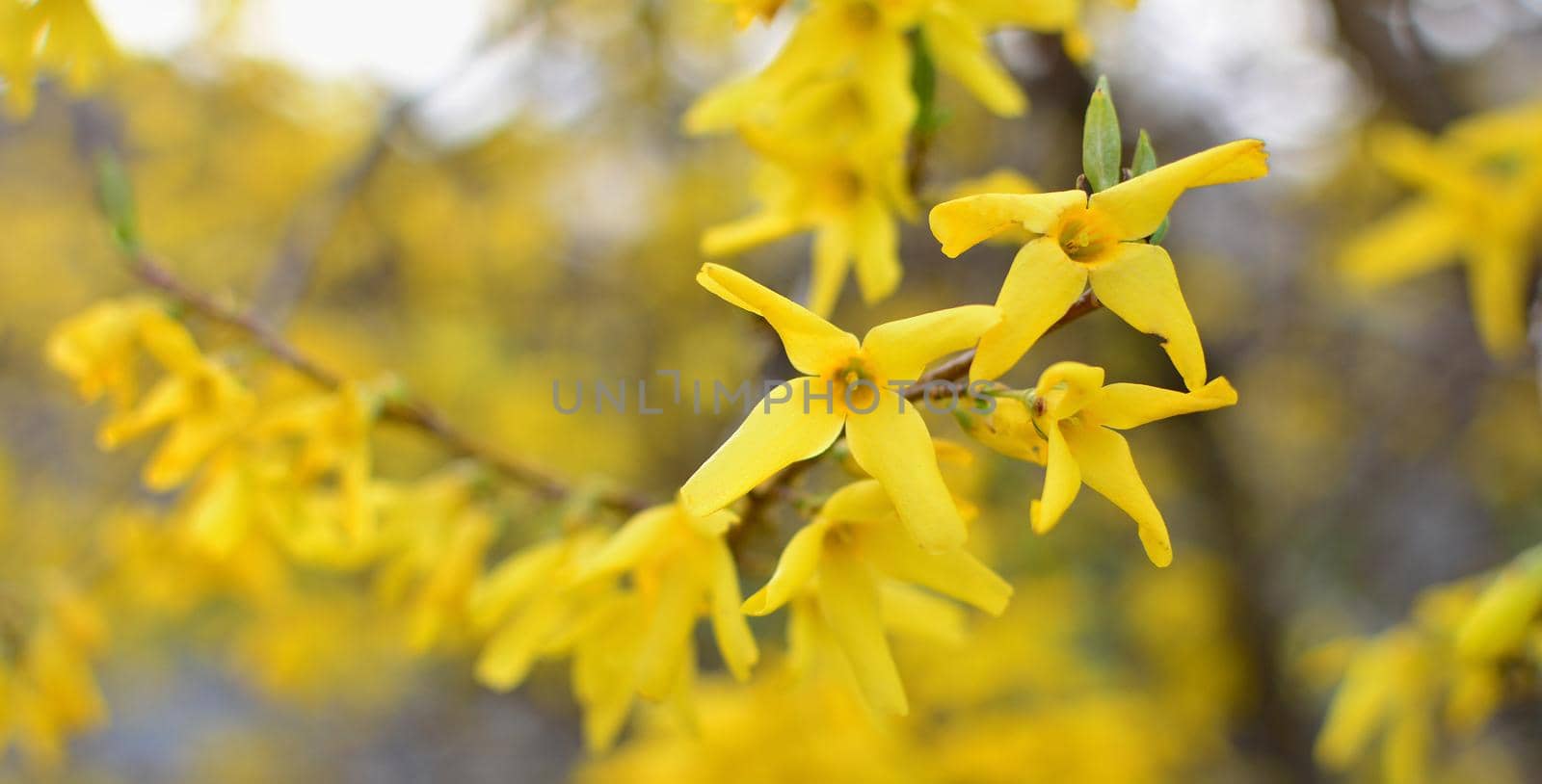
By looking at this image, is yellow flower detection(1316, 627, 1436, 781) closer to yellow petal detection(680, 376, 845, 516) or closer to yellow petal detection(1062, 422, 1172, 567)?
yellow petal detection(1062, 422, 1172, 567)

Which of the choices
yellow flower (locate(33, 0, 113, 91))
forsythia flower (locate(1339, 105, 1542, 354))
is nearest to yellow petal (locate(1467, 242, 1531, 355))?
forsythia flower (locate(1339, 105, 1542, 354))

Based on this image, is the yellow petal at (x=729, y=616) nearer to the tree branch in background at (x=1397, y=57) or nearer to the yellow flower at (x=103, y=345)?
the yellow flower at (x=103, y=345)

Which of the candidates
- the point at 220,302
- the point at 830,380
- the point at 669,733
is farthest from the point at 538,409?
the point at 830,380

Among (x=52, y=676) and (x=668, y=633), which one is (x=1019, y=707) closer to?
→ (x=668, y=633)

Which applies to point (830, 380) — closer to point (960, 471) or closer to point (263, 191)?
point (960, 471)

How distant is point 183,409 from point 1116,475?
3.33ft

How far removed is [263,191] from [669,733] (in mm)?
2653

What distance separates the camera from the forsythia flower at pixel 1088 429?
65 centimetres

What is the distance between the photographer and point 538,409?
3.61 meters

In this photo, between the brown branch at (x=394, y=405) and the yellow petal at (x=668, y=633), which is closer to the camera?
the yellow petal at (x=668, y=633)

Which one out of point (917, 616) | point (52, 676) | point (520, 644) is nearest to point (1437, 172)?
point (917, 616)

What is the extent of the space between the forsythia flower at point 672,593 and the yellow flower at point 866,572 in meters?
0.08

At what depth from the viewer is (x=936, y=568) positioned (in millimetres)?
809

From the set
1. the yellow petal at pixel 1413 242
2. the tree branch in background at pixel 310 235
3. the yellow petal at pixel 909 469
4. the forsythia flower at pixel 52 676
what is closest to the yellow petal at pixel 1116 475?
the yellow petal at pixel 909 469
